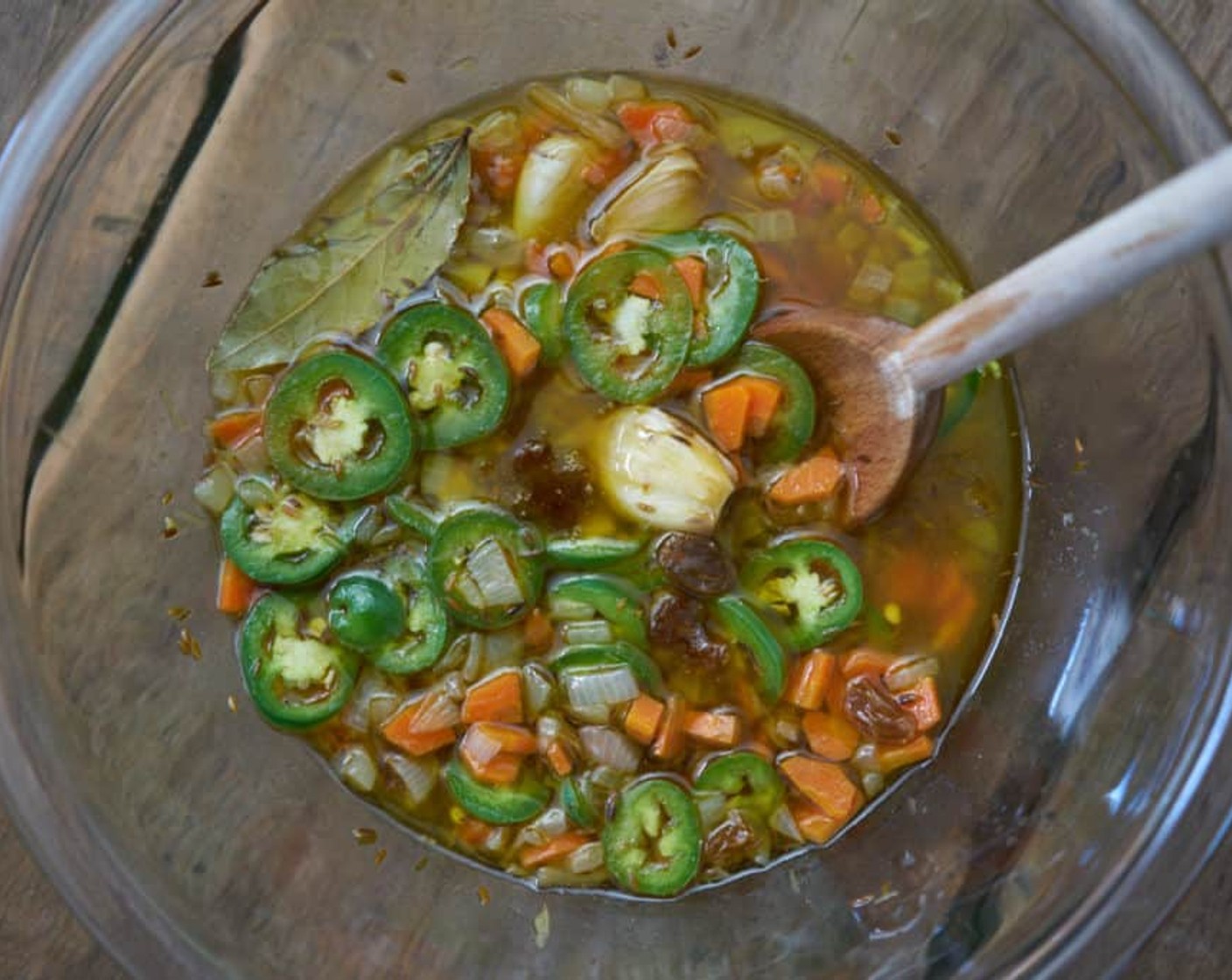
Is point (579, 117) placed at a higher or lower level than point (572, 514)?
higher

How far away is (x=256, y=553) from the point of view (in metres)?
1.91

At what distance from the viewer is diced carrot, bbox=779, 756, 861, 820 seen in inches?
76.5

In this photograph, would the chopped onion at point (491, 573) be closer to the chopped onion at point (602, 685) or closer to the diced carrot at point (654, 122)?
the chopped onion at point (602, 685)

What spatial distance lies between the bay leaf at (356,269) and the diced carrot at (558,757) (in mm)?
689

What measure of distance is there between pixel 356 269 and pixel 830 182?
2.47 ft

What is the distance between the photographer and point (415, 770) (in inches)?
76.6

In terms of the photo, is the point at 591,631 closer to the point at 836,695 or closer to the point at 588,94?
the point at 836,695

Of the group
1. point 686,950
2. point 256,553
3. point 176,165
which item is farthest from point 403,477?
point 686,950

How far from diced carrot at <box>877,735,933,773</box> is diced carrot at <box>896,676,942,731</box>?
0.09 ft

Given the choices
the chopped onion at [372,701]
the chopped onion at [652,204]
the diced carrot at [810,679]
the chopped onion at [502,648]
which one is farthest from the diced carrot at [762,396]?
the chopped onion at [372,701]

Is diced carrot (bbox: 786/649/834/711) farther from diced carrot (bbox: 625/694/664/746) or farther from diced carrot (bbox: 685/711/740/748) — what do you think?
diced carrot (bbox: 625/694/664/746)

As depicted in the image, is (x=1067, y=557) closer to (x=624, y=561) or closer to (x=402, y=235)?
(x=624, y=561)

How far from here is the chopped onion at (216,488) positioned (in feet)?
6.50

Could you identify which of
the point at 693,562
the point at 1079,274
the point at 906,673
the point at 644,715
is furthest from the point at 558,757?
the point at 1079,274
